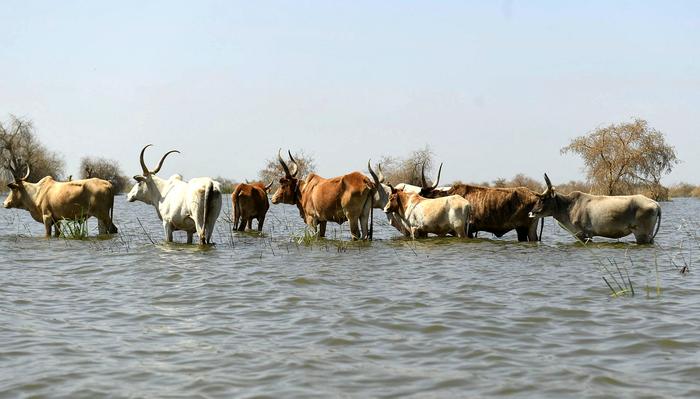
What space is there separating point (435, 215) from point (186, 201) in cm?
448

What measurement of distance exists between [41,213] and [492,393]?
13257 mm

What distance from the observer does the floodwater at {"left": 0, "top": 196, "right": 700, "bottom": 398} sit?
4.53 metres

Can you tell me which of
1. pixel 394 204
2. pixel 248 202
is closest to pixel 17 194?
pixel 248 202

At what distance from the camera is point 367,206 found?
13984 millimetres

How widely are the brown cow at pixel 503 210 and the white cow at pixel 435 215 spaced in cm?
65

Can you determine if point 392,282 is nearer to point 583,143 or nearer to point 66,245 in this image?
point 66,245

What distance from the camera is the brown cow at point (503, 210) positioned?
14414 millimetres

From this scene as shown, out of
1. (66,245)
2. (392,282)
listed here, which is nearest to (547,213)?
(392,282)

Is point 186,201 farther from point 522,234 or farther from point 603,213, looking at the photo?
point 603,213

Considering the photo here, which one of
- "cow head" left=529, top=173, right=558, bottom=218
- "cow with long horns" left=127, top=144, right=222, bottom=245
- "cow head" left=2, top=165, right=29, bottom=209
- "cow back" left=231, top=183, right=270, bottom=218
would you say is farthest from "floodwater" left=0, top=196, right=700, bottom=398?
"cow head" left=2, top=165, right=29, bottom=209

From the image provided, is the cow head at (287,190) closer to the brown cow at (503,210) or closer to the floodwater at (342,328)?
the brown cow at (503,210)

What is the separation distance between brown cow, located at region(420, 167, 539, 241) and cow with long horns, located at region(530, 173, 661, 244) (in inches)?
12.9

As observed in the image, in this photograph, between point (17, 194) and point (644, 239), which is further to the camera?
point (17, 194)

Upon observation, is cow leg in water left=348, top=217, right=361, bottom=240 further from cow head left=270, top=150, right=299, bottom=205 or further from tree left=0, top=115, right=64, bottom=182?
tree left=0, top=115, right=64, bottom=182
